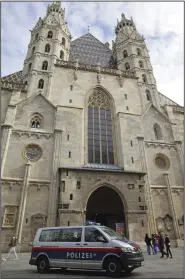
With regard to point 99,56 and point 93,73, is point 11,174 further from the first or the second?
point 99,56

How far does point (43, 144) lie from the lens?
20.0 meters

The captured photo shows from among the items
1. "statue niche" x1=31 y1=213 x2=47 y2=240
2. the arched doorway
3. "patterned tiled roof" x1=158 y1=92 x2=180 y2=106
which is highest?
"patterned tiled roof" x1=158 y1=92 x2=180 y2=106

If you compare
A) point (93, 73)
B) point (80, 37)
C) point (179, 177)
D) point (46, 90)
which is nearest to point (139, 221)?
point (179, 177)

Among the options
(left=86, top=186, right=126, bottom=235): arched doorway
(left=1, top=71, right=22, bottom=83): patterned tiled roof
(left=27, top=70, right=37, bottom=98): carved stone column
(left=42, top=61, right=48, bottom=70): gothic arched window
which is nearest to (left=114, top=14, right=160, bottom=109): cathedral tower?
(left=42, top=61, right=48, bottom=70): gothic arched window

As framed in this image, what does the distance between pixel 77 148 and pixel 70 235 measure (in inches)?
486

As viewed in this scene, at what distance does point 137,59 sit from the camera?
30.8 m

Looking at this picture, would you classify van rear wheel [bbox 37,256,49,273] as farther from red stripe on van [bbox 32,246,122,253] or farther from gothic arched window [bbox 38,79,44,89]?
gothic arched window [bbox 38,79,44,89]

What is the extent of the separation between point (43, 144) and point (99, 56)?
2102 centimetres

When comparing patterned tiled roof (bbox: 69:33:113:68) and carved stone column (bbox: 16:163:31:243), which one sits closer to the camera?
carved stone column (bbox: 16:163:31:243)

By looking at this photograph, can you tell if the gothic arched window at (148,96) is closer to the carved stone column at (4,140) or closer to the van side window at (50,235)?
the carved stone column at (4,140)

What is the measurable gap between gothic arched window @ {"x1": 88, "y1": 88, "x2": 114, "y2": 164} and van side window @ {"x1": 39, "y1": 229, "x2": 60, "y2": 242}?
12.2 meters

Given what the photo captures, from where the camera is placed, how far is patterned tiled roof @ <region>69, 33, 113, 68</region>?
32.5m

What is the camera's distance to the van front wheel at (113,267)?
692 cm

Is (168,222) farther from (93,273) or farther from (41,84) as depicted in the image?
(41,84)
